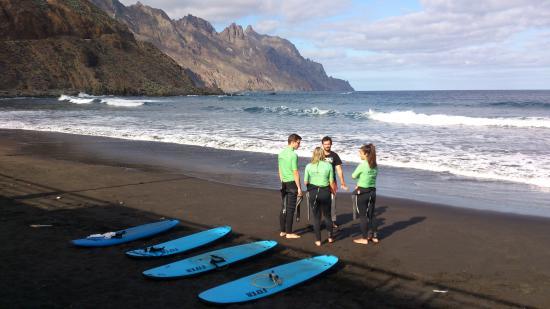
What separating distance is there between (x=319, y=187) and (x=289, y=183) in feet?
1.75

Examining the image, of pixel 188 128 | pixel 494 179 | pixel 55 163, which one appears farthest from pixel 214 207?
pixel 188 128

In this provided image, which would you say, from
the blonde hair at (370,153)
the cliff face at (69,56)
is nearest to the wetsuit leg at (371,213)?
the blonde hair at (370,153)

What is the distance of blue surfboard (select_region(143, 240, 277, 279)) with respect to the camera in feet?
18.1

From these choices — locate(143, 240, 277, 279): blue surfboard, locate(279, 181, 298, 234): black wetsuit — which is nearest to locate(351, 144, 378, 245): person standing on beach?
locate(279, 181, 298, 234): black wetsuit

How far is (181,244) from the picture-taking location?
21.8 ft

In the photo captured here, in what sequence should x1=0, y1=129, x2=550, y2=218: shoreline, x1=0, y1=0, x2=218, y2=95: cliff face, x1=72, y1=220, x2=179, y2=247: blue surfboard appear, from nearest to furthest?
x1=72, y1=220, x2=179, y2=247: blue surfboard, x1=0, y1=129, x2=550, y2=218: shoreline, x1=0, y1=0, x2=218, y2=95: cliff face

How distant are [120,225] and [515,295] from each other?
19.5ft

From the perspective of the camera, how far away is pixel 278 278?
534cm

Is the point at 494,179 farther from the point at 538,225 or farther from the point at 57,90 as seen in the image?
the point at 57,90

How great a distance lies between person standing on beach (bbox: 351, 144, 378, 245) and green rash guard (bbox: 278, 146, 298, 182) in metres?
0.92

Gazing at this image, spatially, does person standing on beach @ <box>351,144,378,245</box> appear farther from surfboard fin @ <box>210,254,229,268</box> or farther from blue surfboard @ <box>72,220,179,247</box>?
blue surfboard @ <box>72,220,179,247</box>

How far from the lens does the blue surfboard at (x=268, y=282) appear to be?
4.93 meters

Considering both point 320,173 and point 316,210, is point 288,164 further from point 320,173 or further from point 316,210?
point 316,210

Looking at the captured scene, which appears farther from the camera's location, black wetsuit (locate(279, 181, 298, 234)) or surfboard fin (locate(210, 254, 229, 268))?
black wetsuit (locate(279, 181, 298, 234))
